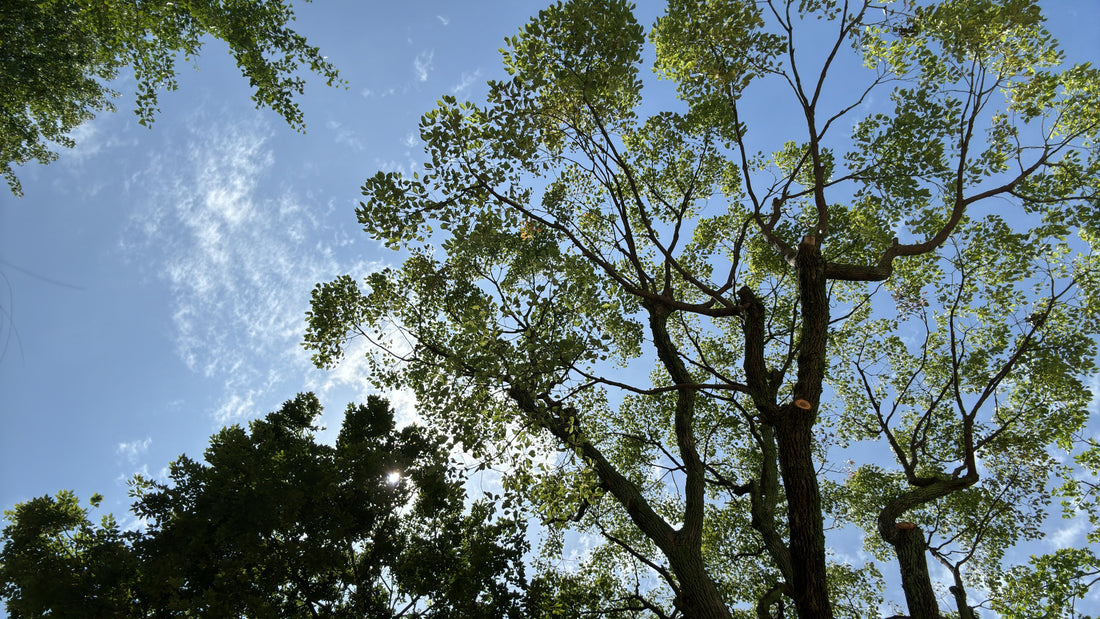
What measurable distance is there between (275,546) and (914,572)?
11.4 metres

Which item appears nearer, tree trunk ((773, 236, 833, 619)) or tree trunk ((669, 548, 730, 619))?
tree trunk ((773, 236, 833, 619))

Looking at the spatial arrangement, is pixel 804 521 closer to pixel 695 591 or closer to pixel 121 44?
pixel 695 591

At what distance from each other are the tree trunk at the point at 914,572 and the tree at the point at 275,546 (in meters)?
6.40

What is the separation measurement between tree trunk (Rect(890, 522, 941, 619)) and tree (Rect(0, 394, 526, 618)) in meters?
6.40

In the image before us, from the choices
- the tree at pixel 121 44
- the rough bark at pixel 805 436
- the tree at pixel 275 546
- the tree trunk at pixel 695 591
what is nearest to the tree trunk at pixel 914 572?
the rough bark at pixel 805 436

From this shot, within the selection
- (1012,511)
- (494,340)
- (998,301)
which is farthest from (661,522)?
(1012,511)

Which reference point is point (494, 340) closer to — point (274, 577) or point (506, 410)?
point (506, 410)

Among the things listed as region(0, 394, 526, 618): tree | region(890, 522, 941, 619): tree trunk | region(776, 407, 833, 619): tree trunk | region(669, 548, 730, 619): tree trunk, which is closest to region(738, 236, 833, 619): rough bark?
region(776, 407, 833, 619): tree trunk

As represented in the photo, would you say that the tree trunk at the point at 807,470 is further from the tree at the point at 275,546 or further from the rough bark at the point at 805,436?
the tree at the point at 275,546

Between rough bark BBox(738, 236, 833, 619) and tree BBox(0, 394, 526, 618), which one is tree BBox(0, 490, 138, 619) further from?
rough bark BBox(738, 236, 833, 619)

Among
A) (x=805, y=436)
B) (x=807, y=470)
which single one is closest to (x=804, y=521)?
(x=807, y=470)

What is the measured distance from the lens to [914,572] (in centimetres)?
673

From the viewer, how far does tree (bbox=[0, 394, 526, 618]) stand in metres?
9.13

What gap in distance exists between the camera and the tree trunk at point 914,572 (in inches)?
261
